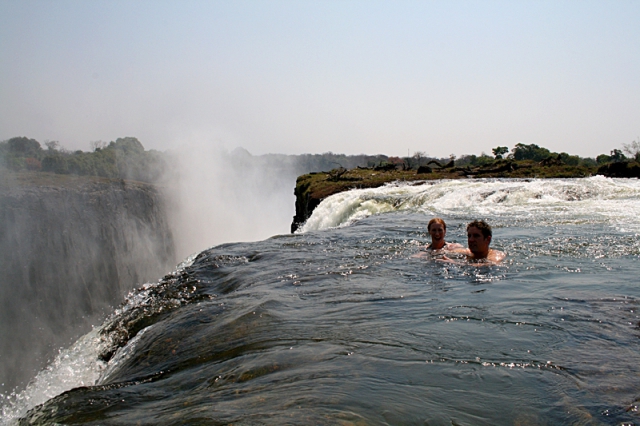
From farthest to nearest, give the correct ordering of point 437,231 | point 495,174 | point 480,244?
point 495,174
point 437,231
point 480,244

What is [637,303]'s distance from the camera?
4.96m

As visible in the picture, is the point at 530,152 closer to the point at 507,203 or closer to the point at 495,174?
the point at 495,174

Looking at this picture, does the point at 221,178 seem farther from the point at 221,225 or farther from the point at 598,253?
the point at 598,253

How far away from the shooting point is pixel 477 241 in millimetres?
7160

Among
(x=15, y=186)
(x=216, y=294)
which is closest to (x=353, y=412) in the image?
(x=216, y=294)

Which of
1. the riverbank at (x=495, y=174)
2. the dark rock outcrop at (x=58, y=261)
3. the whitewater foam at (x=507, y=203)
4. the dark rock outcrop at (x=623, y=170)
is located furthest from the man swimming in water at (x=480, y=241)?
the dark rock outcrop at (x=58, y=261)

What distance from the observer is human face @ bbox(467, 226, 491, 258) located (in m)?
7.10

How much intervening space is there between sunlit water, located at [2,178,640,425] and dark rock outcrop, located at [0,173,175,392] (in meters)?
17.5

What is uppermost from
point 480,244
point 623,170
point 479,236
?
point 623,170

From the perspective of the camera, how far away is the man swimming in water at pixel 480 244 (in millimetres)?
7105

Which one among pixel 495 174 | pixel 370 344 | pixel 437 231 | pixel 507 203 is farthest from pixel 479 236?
pixel 495 174

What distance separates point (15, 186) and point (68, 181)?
7736 millimetres

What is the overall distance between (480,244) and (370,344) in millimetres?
3793

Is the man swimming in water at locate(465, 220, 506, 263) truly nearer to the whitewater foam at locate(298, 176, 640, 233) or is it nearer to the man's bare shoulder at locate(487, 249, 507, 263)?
the man's bare shoulder at locate(487, 249, 507, 263)
